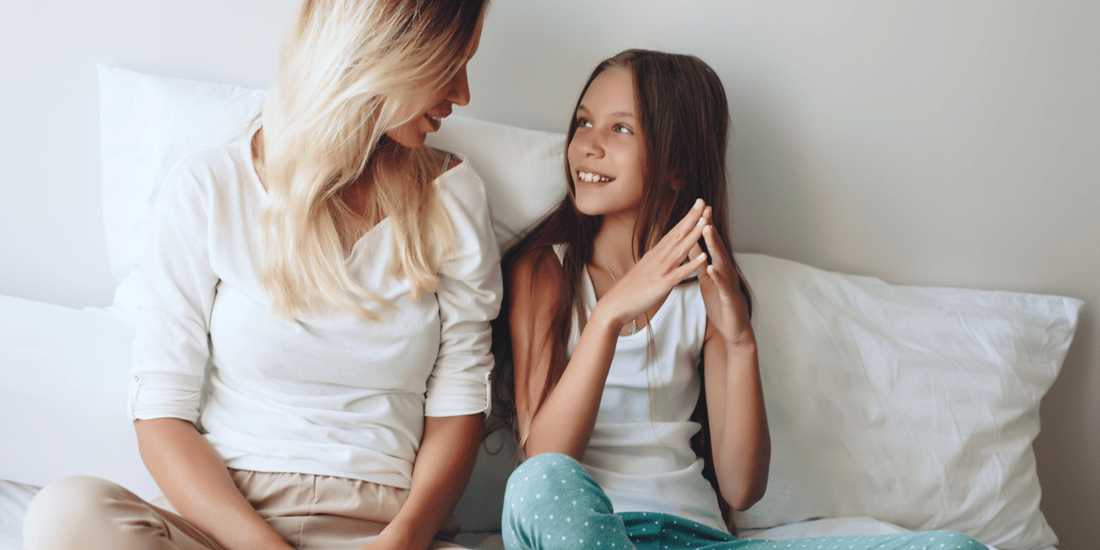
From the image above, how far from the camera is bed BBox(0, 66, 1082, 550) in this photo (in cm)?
118

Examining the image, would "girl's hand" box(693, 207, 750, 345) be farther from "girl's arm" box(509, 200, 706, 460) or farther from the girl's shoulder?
the girl's shoulder

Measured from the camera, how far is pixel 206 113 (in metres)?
1.20

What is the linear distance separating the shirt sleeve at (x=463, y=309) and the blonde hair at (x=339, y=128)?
5 centimetres

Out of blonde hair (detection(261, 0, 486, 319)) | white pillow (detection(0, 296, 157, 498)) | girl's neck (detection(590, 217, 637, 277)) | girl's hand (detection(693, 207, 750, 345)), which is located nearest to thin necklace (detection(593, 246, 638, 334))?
girl's neck (detection(590, 217, 637, 277))

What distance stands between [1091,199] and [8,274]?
6.95 feet

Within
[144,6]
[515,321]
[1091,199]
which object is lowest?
[515,321]

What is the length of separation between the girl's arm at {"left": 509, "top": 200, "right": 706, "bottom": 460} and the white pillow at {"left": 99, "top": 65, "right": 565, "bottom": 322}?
25 centimetres

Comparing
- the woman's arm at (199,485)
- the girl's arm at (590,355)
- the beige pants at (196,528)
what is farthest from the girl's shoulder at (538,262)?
the woman's arm at (199,485)

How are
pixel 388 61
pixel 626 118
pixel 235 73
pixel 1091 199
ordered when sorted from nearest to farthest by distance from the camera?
pixel 388 61, pixel 626 118, pixel 235 73, pixel 1091 199

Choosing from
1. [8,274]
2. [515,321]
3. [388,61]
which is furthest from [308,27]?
[8,274]

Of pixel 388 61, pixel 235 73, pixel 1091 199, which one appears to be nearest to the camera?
pixel 388 61

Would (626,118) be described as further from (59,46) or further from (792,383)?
(59,46)

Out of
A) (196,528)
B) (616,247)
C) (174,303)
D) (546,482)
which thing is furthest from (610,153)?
(196,528)

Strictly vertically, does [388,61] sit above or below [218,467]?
above
